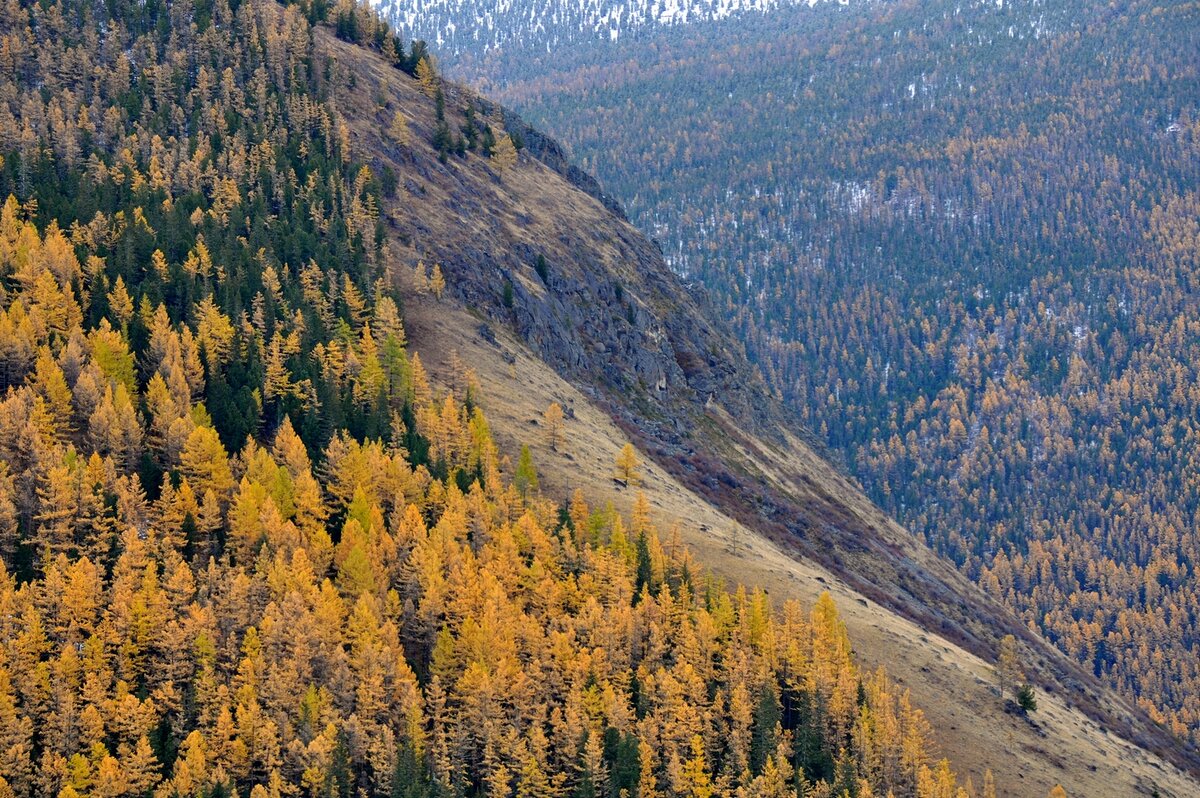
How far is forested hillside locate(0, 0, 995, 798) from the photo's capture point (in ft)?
353

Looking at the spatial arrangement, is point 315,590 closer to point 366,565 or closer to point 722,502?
point 366,565

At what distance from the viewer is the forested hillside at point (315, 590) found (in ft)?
353

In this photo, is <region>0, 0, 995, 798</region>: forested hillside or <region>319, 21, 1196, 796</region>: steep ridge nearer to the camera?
<region>0, 0, 995, 798</region>: forested hillside

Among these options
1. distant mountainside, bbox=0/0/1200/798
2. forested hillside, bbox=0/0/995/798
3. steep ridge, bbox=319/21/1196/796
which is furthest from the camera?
steep ridge, bbox=319/21/1196/796

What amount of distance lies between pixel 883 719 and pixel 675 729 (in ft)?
64.0

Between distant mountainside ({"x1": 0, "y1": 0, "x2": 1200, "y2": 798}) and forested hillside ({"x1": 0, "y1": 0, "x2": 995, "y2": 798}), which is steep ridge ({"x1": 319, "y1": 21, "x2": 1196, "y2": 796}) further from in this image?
forested hillside ({"x1": 0, "y1": 0, "x2": 995, "y2": 798})

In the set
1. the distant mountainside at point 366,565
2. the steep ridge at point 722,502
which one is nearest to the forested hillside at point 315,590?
the distant mountainside at point 366,565

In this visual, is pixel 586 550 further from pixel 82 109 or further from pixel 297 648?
pixel 82 109

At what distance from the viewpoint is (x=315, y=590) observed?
117 m

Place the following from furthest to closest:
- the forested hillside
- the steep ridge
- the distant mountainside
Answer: the steep ridge, the distant mountainside, the forested hillside

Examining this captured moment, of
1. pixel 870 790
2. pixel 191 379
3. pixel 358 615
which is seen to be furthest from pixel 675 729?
pixel 191 379

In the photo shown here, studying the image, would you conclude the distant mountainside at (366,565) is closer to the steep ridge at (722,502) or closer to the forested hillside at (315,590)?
the forested hillside at (315,590)

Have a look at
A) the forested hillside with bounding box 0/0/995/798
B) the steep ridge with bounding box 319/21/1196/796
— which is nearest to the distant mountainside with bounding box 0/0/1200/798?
the forested hillside with bounding box 0/0/995/798

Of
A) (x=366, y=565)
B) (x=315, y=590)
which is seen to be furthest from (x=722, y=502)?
(x=315, y=590)
